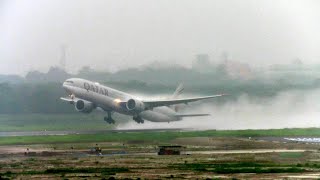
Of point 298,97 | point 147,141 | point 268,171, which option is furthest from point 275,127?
point 268,171

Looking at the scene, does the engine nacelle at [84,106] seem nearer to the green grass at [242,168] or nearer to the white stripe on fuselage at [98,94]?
the white stripe on fuselage at [98,94]

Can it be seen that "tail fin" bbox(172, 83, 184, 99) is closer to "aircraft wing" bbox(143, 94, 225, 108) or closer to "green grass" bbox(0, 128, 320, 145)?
"aircraft wing" bbox(143, 94, 225, 108)

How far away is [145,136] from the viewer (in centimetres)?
13250

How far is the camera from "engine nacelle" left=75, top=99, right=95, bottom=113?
528 feet

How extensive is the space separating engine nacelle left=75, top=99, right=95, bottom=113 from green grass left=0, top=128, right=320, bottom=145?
2244 centimetres

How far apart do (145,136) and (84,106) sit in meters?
31.0

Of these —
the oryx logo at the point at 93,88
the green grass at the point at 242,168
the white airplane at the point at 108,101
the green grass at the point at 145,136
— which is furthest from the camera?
the oryx logo at the point at 93,88

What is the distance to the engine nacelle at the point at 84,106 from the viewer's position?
528ft

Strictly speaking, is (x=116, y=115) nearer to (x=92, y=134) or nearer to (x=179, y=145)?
(x=92, y=134)

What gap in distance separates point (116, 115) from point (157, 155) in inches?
2618

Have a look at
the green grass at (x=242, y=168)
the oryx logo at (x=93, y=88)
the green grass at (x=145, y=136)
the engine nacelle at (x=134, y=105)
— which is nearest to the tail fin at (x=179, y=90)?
the engine nacelle at (x=134, y=105)

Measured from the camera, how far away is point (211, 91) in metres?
159

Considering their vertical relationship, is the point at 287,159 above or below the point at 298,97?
below

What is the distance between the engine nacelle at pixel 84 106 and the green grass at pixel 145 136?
22439 mm
